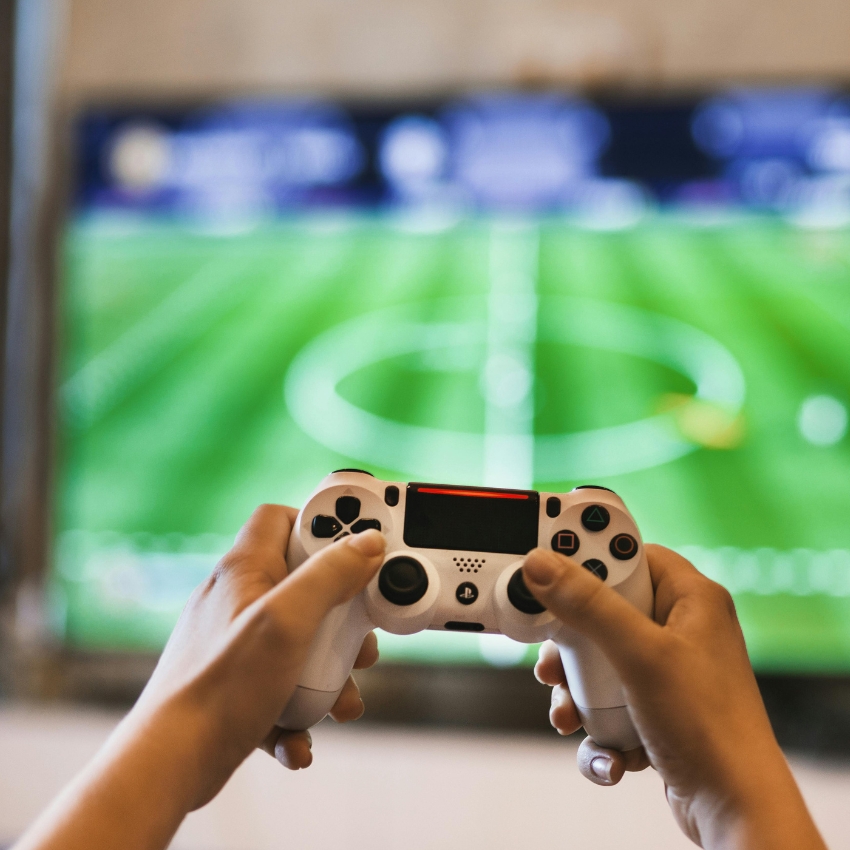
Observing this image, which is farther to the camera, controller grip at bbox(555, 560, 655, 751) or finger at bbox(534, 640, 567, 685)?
finger at bbox(534, 640, 567, 685)

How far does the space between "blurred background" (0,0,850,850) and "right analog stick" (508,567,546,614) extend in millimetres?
1228

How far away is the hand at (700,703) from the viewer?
2.26 feet

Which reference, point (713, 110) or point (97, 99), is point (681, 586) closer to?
point (713, 110)

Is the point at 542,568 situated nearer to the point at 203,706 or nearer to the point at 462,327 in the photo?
the point at 203,706

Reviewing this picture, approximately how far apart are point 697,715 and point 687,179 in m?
1.75

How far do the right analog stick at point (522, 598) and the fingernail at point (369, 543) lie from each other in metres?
0.12

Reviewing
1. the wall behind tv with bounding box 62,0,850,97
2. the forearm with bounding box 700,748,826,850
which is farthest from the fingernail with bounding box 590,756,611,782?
the wall behind tv with bounding box 62,0,850,97

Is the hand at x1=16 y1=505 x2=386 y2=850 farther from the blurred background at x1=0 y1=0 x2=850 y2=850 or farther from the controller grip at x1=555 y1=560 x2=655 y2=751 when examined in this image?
the blurred background at x1=0 y1=0 x2=850 y2=850

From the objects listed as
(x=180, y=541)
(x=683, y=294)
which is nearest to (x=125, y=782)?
(x=180, y=541)

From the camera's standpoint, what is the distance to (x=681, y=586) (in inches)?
31.0

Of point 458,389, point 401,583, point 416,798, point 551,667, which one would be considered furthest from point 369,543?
point 458,389

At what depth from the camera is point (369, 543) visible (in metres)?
0.75

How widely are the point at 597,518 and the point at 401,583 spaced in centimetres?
18

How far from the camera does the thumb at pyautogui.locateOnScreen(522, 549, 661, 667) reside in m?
0.69
